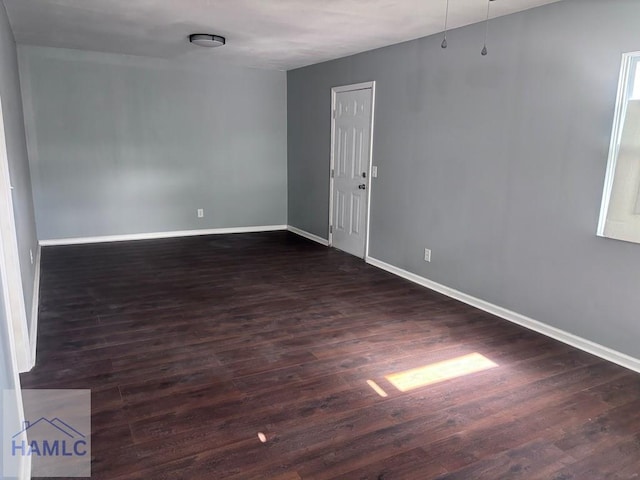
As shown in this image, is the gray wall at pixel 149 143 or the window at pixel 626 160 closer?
the window at pixel 626 160

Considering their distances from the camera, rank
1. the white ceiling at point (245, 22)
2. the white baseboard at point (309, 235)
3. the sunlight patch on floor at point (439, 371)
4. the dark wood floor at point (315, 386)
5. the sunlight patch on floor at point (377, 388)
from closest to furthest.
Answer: the dark wood floor at point (315, 386), the sunlight patch on floor at point (377, 388), the sunlight patch on floor at point (439, 371), the white ceiling at point (245, 22), the white baseboard at point (309, 235)

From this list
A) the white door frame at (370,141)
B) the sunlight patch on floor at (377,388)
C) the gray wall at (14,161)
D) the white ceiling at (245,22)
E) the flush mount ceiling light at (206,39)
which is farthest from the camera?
the white door frame at (370,141)

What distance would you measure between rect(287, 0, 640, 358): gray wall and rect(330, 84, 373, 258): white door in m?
0.21

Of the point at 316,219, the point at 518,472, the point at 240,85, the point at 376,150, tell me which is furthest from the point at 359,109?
the point at 518,472

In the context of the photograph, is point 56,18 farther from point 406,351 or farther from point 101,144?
point 406,351

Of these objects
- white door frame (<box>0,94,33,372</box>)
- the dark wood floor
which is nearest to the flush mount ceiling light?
white door frame (<box>0,94,33,372</box>)

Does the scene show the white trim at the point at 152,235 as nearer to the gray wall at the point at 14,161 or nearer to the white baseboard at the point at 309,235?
the white baseboard at the point at 309,235

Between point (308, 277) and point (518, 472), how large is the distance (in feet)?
9.97

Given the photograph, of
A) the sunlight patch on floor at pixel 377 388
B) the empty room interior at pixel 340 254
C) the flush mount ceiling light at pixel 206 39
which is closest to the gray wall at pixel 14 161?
the empty room interior at pixel 340 254

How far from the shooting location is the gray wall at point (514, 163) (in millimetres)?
3002

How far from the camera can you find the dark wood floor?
205 cm

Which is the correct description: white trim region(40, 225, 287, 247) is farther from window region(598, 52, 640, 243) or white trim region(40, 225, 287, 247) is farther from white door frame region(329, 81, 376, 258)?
window region(598, 52, 640, 243)

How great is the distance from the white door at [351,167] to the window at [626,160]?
2.67 m

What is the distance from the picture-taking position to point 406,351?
10.3ft
